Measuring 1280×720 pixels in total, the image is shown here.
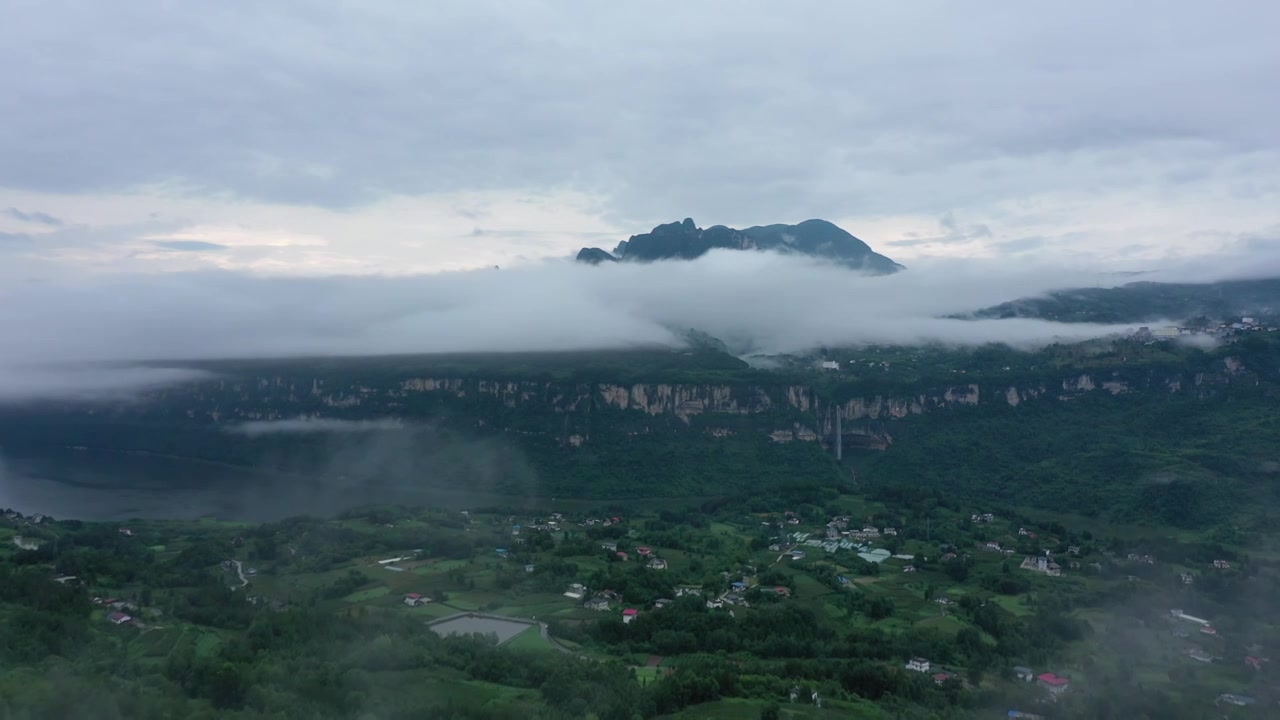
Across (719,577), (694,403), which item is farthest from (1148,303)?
(719,577)

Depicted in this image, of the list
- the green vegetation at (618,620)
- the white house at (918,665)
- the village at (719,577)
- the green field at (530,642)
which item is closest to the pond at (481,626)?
the village at (719,577)

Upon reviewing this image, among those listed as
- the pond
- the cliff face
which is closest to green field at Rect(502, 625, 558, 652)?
the pond

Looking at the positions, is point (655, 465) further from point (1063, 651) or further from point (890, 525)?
point (1063, 651)

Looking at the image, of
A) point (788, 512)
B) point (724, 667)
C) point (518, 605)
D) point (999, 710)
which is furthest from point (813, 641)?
point (788, 512)

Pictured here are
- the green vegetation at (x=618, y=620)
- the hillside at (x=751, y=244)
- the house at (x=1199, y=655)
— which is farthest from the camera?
the hillside at (x=751, y=244)

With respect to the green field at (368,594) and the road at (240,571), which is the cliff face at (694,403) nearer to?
the road at (240,571)
